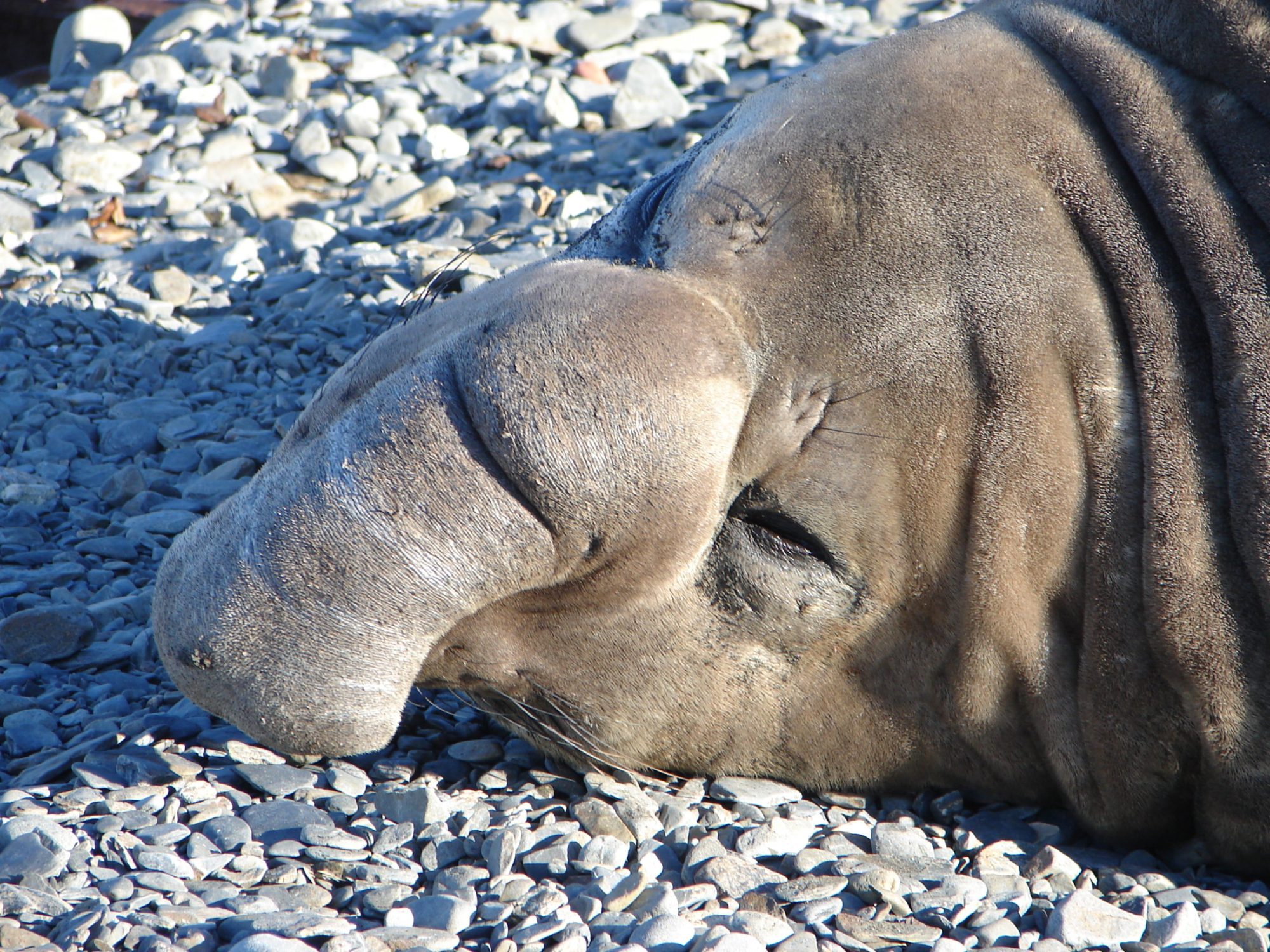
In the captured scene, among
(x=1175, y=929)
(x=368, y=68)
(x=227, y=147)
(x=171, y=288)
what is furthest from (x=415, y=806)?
(x=368, y=68)

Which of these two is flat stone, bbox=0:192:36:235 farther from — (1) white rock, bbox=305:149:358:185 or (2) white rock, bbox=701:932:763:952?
(2) white rock, bbox=701:932:763:952

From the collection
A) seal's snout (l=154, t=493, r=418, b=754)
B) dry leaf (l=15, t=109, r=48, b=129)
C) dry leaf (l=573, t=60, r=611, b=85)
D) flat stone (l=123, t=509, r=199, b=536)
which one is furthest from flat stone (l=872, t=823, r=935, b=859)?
dry leaf (l=15, t=109, r=48, b=129)

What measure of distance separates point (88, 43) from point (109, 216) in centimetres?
193

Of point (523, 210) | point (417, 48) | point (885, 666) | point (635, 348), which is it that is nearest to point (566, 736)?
point (885, 666)

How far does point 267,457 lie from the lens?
4020 millimetres

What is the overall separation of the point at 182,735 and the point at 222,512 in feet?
1.60

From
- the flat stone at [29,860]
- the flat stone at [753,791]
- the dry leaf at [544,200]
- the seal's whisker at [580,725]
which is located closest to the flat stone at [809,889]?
the flat stone at [753,791]

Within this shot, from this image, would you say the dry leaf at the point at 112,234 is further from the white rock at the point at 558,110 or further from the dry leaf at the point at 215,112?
the white rock at the point at 558,110

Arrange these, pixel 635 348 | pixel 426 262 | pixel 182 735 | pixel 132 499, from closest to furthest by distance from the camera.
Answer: pixel 635 348 → pixel 182 735 → pixel 132 499 → pixel 426 262

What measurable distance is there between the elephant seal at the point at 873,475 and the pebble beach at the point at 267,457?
18cm

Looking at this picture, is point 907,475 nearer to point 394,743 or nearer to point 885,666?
point 885,666

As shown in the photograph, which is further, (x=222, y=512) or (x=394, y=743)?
(x=394, y=743)

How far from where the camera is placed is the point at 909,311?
2.38 meters

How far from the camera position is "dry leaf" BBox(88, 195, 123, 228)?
212 inches
